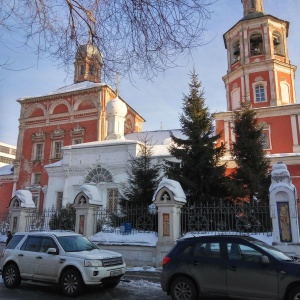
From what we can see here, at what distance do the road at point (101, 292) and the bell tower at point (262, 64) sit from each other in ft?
67.4

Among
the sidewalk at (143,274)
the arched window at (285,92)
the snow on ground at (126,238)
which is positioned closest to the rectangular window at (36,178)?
the snow on ground at (126,238)

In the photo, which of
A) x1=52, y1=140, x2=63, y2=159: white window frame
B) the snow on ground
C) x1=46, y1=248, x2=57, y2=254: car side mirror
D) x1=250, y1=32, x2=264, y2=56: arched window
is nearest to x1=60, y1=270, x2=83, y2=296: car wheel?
x1=46, y1=248, x2=57, y2=254: car side mirror

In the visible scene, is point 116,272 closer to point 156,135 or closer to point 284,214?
point 284,214

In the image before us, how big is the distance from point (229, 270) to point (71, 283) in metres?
3.94

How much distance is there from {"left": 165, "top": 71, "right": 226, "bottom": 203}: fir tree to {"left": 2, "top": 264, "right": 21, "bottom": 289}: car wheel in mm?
9345

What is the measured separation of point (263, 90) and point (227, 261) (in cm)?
2318

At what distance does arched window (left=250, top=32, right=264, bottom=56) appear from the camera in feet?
92.2

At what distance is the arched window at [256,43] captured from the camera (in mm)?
28109

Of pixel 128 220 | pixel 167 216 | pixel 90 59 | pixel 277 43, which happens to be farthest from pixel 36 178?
pixel 90 59

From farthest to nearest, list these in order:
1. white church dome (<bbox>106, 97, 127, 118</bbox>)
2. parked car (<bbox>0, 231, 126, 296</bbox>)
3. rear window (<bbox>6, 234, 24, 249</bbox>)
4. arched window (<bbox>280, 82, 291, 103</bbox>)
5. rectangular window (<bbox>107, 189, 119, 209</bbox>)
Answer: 1. white church dome (<bbox>106, 97, 127, 118</bbox>)
2. arched window (<bbox>280, 82, 291, 103</bbox>)
3. rectangular window (<bbox>107, 189, 119, 209</bbox>)
4. rear window (<bbox>6, 234, 24, 249</bbox>)
5. parked car (<bbox>0, 231, 126, 296</bbox>)

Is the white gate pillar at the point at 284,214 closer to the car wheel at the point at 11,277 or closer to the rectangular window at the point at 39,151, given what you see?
the car wheel at the point at 11,277

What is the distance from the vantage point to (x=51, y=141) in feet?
127

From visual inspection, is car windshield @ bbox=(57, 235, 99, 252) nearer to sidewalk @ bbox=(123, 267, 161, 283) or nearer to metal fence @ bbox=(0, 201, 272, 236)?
sidewalk @ bbox=(123, 267, 161, 283)

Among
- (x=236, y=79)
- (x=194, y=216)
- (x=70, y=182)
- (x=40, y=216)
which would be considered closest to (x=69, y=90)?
(x=70, y=182)
